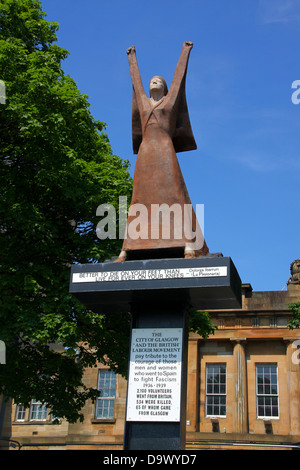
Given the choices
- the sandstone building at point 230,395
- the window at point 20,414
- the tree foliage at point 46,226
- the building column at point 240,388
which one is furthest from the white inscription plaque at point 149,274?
the window at point 20,414

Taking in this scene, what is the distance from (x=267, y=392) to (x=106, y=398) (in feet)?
29.2

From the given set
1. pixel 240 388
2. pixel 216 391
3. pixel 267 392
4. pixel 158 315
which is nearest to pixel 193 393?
pixel 216 391

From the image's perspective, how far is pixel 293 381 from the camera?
92.3 ft

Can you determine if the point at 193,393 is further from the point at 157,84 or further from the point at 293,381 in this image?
A: the point at 157,84

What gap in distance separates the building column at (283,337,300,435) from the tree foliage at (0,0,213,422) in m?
13.2

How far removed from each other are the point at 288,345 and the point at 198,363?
5.04 m

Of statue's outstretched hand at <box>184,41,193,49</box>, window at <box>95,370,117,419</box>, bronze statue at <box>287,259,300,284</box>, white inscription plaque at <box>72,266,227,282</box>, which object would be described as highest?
bronze statue at <box>287,259,300,284</box>

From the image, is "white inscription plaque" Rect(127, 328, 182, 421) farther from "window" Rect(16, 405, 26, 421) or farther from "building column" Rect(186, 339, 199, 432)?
"window" Rect(16, 405, 26, 421)

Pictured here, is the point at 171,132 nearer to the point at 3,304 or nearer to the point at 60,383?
the point at 3,304

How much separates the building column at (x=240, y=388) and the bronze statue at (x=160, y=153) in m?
20.6

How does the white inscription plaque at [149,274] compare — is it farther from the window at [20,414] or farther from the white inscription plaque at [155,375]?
the window at [20,414]

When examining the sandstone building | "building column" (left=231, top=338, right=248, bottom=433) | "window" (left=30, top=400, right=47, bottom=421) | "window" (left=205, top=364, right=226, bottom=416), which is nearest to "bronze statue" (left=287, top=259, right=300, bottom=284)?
the sandstone building

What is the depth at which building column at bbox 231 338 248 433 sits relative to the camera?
91.9ft
